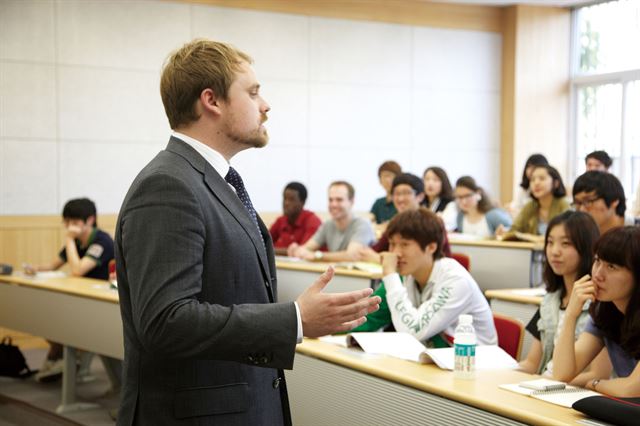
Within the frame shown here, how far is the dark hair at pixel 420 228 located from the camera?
3.44m

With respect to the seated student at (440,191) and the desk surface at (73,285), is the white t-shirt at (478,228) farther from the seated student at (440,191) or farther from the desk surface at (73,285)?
the desk surface at (73,285)

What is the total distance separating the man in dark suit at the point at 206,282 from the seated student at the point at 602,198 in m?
3.28

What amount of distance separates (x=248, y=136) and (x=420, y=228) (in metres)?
1.89

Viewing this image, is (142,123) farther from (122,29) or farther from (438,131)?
(438,131)

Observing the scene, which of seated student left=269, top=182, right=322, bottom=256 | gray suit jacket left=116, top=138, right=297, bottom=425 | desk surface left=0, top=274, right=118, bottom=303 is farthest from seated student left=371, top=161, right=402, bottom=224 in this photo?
gray suit jacket left=116, top=138, right=297, bottom=425

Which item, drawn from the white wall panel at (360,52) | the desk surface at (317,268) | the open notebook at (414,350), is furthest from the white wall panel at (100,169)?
the open notebook at (414,350)

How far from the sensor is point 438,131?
32.7ft

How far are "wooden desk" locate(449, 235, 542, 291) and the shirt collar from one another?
4.32 meters

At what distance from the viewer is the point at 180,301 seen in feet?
4.74

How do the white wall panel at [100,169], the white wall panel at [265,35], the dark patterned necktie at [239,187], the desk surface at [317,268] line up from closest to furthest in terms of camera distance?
1. the dark patterned necktie at [239,187]
2. the desk surface at [317,268]
3. the white wall panel at [100,169]
4. the white wall panel at [265,35]

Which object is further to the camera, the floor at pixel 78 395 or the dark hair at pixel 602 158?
the dark hair at pixel 602 158

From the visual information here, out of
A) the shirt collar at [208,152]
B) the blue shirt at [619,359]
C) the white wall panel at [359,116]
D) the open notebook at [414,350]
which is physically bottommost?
the open notebook at [414,350]

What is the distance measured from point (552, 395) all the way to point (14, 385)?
4.40m

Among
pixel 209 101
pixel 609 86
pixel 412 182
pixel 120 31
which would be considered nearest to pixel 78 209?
pixel 412 182
